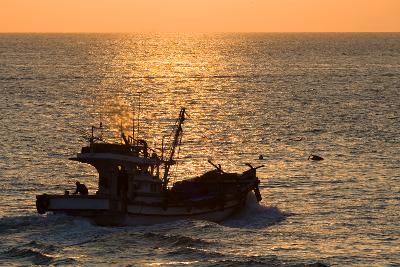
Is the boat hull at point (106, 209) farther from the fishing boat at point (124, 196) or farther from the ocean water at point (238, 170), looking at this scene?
the ocean water at point (238, 170)

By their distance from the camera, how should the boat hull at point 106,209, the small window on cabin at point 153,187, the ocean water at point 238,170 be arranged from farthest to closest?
1. the small window on cabin at point 153,187
2. the boat hull at point 106,209
3. the ocean water at point 238,170

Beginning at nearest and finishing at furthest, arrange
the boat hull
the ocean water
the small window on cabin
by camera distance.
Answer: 1. the ocean water
2. the boat hull
3. the small window on cabin

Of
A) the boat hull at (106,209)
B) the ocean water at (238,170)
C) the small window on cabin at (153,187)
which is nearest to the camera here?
the ocean water at (238,170)

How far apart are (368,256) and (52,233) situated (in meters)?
17.3

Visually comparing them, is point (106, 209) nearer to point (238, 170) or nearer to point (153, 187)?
point (153, 187)

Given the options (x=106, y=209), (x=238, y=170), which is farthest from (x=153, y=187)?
(x=238, y=170)

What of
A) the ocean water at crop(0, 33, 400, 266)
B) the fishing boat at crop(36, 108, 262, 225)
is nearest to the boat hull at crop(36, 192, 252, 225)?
the fishing boat at crop(36, 108, 262, 225)

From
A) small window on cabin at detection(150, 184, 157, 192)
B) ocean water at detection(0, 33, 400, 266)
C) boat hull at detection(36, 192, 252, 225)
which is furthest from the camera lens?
small window on cabin at detection(150, 184, 157, 192)

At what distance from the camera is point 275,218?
61094 millimetres

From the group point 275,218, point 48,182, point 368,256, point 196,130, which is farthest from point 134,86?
point 368,256

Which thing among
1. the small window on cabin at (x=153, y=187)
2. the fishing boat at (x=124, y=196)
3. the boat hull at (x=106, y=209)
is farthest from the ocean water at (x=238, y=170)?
the small window on cabin at (x=153, y=187)

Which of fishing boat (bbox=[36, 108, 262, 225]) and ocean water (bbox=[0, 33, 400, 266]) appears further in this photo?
fishing boat (bbox=[36, 108, 262, 225])

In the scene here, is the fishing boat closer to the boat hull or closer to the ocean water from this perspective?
the boat hull

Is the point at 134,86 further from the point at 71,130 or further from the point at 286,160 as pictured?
the point at 286,160
